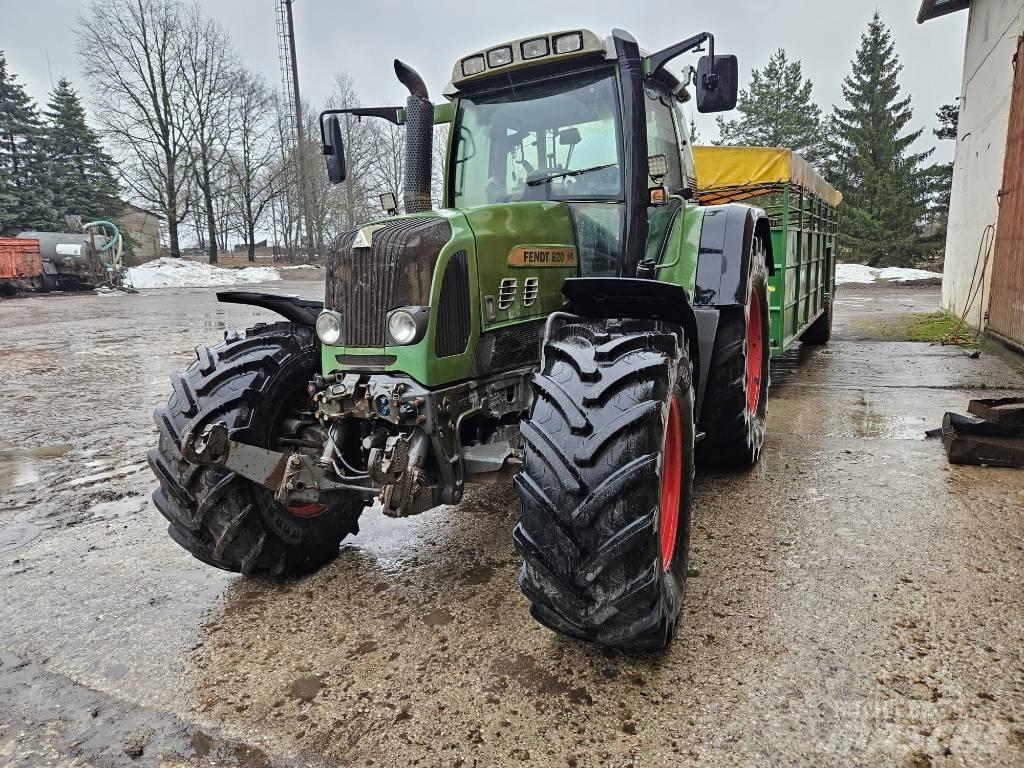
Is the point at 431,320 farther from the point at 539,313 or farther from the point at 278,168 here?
the point at 278,168

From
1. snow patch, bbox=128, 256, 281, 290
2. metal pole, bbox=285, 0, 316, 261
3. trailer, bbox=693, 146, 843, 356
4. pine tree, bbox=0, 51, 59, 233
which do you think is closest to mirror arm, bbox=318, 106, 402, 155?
trailer, bbox=693, 146, 843, 356

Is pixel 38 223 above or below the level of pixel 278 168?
below

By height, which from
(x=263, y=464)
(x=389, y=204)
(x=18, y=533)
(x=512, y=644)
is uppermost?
(x=389, y=204)

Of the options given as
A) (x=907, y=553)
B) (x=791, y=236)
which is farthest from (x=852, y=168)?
(x=907, y=553)

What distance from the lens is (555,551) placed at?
229 cm

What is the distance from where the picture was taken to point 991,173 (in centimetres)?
1001

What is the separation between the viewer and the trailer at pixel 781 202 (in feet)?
20.2

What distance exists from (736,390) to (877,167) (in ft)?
113

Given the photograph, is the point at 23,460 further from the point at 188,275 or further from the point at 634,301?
the point at 188,275

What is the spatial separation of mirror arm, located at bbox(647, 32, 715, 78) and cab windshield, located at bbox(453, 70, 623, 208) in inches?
8.7

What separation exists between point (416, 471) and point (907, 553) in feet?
7.78

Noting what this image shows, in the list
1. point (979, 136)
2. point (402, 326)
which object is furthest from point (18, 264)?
point (979, 136)

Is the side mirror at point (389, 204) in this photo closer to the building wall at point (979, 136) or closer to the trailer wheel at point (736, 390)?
the trailer wheel at point (736, 390)

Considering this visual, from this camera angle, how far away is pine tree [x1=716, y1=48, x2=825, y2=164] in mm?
40562
